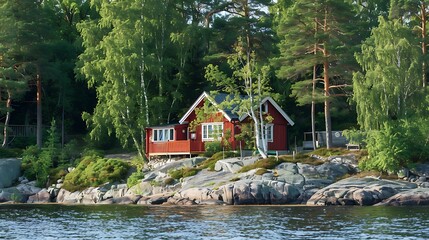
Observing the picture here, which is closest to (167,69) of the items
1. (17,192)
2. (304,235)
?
(17,192)

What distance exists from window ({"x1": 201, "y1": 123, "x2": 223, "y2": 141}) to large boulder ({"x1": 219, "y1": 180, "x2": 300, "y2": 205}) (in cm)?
1265

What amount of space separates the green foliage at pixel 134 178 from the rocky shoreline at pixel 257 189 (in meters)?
0.52

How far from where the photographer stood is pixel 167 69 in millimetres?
65000

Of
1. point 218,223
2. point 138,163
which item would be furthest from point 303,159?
point 218,223

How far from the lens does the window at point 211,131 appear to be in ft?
190

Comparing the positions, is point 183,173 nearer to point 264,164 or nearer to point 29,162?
point 264,164

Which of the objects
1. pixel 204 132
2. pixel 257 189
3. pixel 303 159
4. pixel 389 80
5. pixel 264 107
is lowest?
pixel 257 189

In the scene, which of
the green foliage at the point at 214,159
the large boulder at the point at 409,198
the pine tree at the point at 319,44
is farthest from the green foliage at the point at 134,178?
the large boulder at the point at 409,198

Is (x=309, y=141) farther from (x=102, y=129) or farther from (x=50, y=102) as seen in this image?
(x=50, y=102)

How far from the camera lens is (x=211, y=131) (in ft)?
193

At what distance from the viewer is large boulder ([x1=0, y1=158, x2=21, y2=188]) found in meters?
55.4

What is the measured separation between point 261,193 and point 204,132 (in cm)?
1514

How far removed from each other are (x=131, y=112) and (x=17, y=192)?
12266mm

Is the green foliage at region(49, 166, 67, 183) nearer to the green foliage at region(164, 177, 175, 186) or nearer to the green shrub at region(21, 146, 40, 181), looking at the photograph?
the green shrub at region(21, 146, 40, 181)
